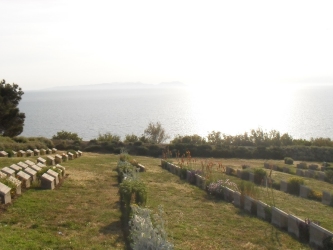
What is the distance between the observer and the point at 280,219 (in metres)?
9.90

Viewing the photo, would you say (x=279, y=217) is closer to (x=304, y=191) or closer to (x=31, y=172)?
(x=304, y=191)

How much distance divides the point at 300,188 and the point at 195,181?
12.0 ft

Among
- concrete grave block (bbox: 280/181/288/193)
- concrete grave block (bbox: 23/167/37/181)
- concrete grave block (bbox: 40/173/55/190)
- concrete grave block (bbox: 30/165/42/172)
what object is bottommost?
concrete grave block (bbox: 280/181/288/193)

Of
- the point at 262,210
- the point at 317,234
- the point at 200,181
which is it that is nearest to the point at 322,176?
the point at 200,181

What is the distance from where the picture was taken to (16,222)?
28.1 feet

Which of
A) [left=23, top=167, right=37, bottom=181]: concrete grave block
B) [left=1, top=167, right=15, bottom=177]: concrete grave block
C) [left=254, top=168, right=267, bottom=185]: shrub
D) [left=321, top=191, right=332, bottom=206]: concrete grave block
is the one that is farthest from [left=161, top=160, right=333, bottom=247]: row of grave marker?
[left=1, top=167, right=15, bottom=177]: concrete grave block

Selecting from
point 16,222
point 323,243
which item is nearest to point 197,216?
point 323,243

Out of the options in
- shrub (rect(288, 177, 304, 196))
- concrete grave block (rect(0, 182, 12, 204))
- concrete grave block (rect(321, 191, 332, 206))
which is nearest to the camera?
concrete grave block (rect(0, 182, 12, 204))

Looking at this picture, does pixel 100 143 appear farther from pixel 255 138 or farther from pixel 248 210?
pixel 248 210

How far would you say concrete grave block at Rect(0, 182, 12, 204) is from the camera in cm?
952

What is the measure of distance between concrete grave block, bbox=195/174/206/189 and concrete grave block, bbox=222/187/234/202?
62.8 inches

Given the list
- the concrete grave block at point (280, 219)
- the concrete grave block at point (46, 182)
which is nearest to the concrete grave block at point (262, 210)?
the concrete grave block at point (280, 219)

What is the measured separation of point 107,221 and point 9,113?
2729 cm

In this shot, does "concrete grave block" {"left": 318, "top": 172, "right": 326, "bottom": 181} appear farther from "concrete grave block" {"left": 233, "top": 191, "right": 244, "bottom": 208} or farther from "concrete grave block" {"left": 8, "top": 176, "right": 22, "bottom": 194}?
"concrete grave block" {"left": 8, "top": 176, "right": 22, "bottom": 194}
